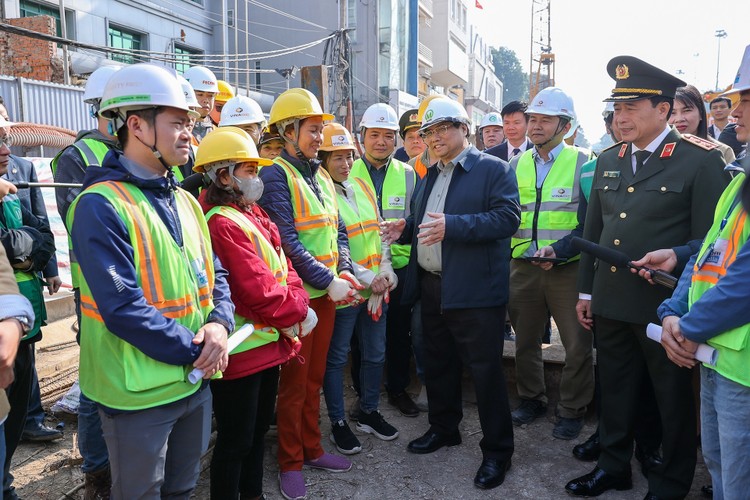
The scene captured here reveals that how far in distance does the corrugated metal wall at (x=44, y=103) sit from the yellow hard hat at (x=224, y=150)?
11323mm

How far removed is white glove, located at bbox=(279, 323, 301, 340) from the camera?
2916 mm

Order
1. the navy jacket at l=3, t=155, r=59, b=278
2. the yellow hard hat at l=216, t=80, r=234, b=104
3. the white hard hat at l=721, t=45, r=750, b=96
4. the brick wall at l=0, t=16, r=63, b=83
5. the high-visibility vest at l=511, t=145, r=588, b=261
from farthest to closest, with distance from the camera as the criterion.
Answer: the brick wall at l=0, t=16, r=63, b=83 → the yellow hard hat at l=216, t=80, r=234, b=104 → the high-visibility vest at l=511, t=145, r=588, b=261 → the navy jacket at l=3, t=155, r=59, b=278 → the white hard hat at l=721, t=45, r=750, b=96

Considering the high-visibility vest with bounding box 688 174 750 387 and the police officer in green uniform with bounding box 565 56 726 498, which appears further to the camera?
the police officer in green uniform with bounding box 565 56 726 498

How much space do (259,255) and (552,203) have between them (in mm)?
2474

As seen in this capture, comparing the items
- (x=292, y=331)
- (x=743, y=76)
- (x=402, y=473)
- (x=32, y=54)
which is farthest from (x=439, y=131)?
(x=32, y=54)

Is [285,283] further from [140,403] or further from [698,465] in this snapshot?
[698,465]

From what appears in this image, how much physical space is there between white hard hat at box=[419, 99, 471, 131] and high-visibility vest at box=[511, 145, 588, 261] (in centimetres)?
94

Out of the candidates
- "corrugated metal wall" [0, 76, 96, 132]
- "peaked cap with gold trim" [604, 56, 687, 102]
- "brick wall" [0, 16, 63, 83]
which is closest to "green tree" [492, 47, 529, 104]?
"brick wall" [0, 16, 63, 83]

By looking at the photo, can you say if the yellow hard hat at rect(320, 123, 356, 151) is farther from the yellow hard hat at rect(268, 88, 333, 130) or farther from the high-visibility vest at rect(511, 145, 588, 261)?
the high-visibility vest at rect(511, 145, 588, 261)

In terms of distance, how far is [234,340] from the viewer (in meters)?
2.47

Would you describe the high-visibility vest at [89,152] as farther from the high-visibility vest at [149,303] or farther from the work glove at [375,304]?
the work glove at [375,304]

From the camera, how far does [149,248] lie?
212cm

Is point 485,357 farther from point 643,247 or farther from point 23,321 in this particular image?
point 23,321

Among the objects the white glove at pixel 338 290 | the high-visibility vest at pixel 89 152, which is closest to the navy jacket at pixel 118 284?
the high-visibility vest at pixel 89 152
